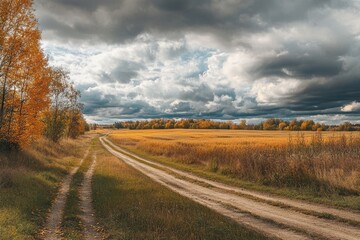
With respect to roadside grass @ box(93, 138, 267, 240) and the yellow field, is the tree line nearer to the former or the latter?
roadside grass @ box(93, 138, 267, 240)

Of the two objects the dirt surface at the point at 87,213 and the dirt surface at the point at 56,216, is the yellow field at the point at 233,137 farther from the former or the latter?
the dirt surface at the point at 56,216

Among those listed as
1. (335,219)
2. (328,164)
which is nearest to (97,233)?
(335,219)

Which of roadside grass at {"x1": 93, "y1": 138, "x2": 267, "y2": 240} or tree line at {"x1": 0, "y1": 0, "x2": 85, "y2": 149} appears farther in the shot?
tree line at {"x1": 0, "y1": 0, "x2": 85, "y2": 149}

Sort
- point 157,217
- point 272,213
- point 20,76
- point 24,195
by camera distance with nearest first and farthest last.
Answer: point 157,217 → point 272,213 → point 24,195 → point 20,76

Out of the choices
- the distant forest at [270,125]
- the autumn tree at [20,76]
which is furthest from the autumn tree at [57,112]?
the distant forest at [270,125]

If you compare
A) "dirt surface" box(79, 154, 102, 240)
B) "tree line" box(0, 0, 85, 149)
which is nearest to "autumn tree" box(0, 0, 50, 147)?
"tree line" box(0, 0, 85, 149)

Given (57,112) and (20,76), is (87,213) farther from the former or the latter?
(57,112)

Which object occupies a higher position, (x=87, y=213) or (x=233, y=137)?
(x=233, y=137)

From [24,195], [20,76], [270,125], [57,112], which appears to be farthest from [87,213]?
[270,125]

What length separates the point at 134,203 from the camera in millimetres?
13523

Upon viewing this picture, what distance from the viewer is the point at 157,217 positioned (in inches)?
443

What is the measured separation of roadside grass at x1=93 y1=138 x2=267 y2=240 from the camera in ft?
31.6

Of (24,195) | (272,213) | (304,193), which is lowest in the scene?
(304,193)

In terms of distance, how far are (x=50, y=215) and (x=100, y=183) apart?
705 centimetres
